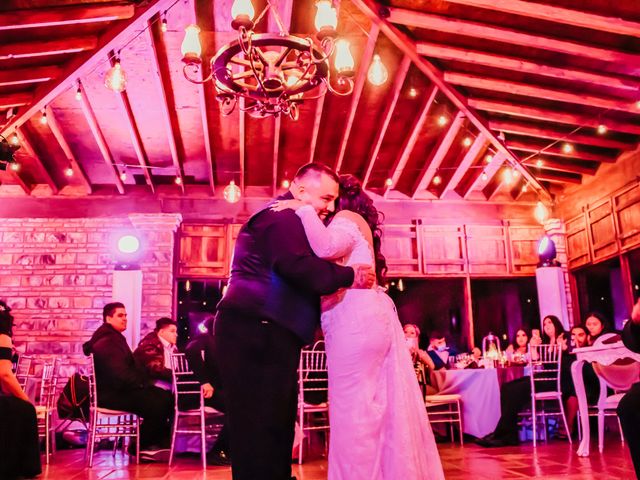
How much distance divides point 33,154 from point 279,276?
785 centimetres

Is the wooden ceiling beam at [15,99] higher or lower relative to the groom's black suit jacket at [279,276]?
higher

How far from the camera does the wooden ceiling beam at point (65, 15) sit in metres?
5.56

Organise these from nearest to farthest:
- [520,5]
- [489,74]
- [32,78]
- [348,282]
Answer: [348,282] → [520,5] → [32,78] → [489,74]

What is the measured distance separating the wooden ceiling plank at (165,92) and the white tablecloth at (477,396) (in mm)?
4903

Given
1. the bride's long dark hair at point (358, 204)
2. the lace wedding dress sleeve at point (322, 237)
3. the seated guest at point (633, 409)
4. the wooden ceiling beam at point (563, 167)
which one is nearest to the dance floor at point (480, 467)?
the seated guest at point (633, 409)

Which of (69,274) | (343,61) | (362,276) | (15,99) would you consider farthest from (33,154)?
(362,276)

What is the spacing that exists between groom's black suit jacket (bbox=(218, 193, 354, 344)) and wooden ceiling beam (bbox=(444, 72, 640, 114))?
5699 millimetres

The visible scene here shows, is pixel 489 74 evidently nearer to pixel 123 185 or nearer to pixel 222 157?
pixel 222 157

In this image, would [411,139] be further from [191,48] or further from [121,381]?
[121,381]

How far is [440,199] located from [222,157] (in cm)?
411

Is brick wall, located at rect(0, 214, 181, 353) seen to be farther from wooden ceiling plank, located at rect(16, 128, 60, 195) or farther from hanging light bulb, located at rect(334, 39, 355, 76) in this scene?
hanging light bulb, located at rect(334, 39, 355, 76)

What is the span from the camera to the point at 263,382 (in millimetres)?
2000

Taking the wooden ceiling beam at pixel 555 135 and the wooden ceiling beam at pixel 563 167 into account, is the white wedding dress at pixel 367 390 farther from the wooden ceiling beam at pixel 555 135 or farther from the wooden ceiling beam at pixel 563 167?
the wooden ceiling beam at pixel 563 167

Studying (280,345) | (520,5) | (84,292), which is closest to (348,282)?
(280,345)
